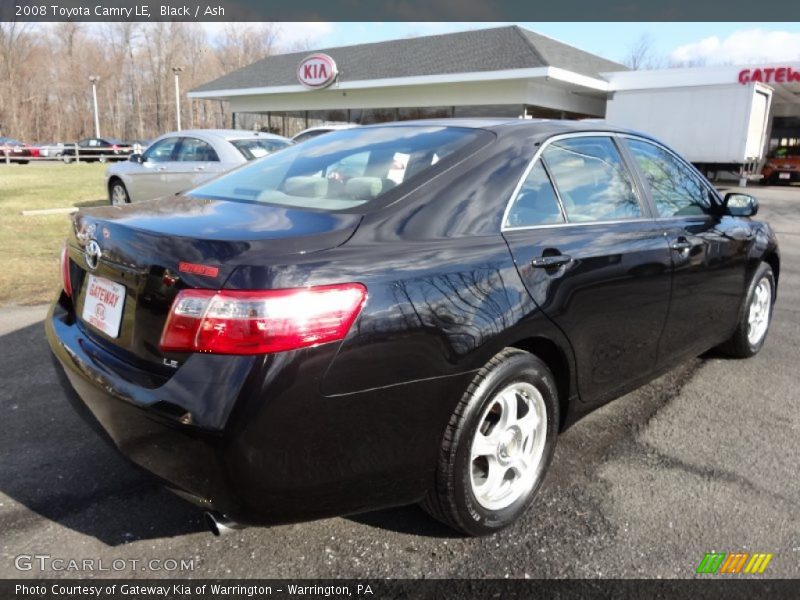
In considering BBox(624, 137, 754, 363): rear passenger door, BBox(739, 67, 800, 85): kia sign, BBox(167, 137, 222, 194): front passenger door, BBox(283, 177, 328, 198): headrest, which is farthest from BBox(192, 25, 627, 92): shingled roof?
BBox(283, 177, 328, 198): headrest

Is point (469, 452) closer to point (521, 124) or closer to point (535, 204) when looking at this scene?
point (535, 204)

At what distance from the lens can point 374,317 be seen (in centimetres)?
201

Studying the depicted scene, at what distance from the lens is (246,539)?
2494 millimetres


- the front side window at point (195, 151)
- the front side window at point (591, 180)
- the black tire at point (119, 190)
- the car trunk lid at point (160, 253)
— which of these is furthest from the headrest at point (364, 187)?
the black tire at point (119, 190)

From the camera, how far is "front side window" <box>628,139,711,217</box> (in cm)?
346

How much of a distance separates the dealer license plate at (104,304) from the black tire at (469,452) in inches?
48.7

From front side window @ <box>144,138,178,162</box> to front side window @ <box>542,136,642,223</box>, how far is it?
8958mm

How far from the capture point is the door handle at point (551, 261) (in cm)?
253

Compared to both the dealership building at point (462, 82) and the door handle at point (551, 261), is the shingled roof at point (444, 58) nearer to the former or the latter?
the dealership building at point (462, 82)

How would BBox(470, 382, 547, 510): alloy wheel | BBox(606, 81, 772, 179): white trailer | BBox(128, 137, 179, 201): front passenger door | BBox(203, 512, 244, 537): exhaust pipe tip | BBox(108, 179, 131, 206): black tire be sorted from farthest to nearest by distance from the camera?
1. BBox(606, 81, 772, 179): white trailer
2. BBox(108, 179, 131, 206): black tire
3. BBox(128, 137, 179, 201): front passenger door
4. BBox(470, 382, 547, 510): alloy wheel
5. BBox(203, 512, 244, 537): exhaust pipe tip

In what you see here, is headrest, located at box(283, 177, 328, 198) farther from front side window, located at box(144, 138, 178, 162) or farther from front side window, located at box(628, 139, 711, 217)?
front side window, located at box(144, 138, 178, 162)

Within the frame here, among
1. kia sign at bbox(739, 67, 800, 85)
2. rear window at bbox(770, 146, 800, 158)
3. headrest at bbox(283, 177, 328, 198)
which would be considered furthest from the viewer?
rear window at bbox(770, 146, 800, 158)

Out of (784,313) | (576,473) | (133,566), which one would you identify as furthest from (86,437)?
(784,313)

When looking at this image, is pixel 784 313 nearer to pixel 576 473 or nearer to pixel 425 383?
pixel 576 473
